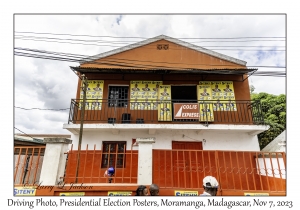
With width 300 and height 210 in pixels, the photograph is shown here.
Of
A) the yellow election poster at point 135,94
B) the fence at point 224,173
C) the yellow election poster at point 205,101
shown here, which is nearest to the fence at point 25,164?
the fence at point 224,173

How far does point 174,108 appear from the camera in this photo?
319 inches

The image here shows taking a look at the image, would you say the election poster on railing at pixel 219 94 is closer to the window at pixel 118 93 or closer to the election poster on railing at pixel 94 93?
the window at pixel 118 93

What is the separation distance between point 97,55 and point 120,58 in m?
1.32

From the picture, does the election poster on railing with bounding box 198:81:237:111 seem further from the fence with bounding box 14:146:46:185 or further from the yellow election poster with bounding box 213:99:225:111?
the fence with bounding box 14:146:46:185

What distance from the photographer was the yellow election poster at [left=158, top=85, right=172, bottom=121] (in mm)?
8313

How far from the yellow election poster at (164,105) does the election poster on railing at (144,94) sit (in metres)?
0.27

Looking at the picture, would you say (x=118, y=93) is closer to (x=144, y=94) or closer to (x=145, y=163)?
(x=144, y=94)

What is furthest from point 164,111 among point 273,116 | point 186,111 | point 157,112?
point 273,116

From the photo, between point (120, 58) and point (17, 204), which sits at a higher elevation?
point (120, 58)

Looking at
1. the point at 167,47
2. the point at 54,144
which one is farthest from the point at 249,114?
the point at 54,144

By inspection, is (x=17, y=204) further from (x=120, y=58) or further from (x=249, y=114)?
(x=249, y=114)

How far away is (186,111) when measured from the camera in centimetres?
801

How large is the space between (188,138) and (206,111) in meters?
1.61

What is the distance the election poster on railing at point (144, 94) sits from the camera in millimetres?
8684
